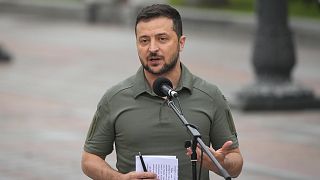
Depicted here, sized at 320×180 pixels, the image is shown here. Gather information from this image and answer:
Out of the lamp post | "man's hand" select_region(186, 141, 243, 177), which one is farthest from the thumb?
the lamp post

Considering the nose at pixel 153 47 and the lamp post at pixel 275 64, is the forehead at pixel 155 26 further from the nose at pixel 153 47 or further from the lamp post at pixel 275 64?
the lamp post at pixel 275 64

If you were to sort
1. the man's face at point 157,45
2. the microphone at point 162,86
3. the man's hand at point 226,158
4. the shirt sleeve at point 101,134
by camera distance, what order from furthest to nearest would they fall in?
the shirt sleeve at point 101,134 < the man's face at point 157,45 < the microphone at point 162,86 < the man's hand at point 226,158

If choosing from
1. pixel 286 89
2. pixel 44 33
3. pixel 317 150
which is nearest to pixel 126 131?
pixel 317 150

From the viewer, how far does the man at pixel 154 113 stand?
416 centimetres

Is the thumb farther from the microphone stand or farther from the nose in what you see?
the nose

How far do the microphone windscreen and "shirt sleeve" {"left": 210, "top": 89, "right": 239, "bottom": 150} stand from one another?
32 centimetres

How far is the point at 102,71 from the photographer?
18375 millimetres

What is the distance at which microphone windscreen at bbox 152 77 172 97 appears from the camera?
4070 mm

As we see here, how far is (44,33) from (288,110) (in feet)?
45.2

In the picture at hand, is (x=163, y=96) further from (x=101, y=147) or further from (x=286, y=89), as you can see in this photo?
(x=286, y=89)

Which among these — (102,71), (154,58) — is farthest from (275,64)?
(154,58)

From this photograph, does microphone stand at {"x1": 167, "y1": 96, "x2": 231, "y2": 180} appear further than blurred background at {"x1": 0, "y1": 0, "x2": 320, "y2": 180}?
No

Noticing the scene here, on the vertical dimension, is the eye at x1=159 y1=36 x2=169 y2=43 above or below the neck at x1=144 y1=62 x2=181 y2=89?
above

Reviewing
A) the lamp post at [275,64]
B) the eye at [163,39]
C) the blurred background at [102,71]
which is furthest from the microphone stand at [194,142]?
the lamp post at [275,64]
